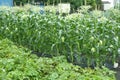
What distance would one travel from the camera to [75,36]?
4.62 m

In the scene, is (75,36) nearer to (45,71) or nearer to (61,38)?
(61,38)

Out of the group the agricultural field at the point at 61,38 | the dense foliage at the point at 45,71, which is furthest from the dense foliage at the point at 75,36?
the dense foliage at the point at 45,71

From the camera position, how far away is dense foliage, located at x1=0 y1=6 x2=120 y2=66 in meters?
4.56

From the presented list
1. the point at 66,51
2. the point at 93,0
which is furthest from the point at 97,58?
the point at 93,0

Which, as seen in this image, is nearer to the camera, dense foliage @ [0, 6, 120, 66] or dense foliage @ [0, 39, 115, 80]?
dense foliage @ [0, 39, 115, 80]

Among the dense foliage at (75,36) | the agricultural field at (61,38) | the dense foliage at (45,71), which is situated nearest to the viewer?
the dense foliage at (45,71)

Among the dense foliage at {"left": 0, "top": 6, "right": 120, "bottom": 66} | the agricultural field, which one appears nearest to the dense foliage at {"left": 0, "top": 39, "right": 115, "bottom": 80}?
the agricultural field

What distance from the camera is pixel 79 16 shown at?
16.5 feet

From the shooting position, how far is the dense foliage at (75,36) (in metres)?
4.56

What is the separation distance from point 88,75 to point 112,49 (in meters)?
1.92

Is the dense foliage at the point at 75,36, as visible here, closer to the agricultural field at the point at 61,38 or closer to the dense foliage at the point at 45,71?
the agricultural field at the point at 61,38

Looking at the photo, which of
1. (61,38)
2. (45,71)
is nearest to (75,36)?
(61,38)

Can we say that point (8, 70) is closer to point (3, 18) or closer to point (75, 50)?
point (75, 50)

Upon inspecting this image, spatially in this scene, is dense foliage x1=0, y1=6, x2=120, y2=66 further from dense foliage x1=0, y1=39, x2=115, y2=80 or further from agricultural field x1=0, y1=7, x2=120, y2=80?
dense foliage x1=0, y1=39, x2=115, y2=80
